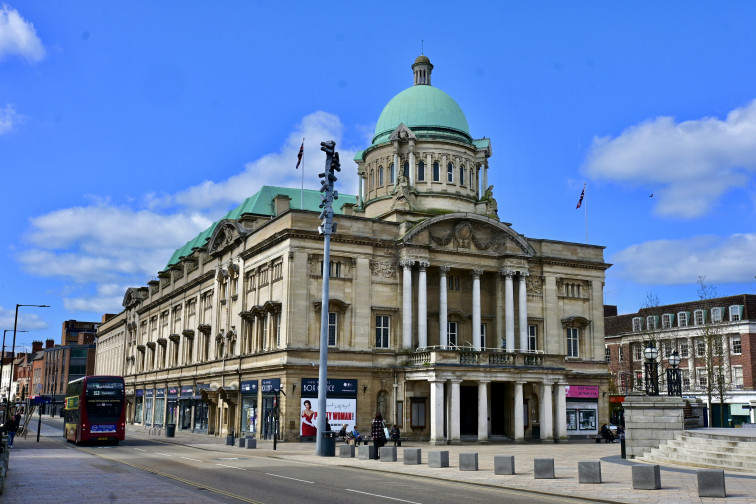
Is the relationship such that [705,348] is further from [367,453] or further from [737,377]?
[367,453]

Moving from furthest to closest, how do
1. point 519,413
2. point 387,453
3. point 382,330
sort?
point 382,330 < point 519,413 < point 387,453

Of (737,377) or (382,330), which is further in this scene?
(737,377)

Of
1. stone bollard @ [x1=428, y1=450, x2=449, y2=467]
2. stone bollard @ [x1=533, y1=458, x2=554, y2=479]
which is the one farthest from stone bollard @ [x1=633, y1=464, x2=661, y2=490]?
stone bollard @ [x1=428, y1=450, x2=449, y2=467]

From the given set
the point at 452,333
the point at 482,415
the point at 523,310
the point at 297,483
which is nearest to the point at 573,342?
the point at 523,310

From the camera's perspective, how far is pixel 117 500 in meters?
18.3

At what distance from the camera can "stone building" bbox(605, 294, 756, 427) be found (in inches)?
3004

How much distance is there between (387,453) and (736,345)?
5734cm

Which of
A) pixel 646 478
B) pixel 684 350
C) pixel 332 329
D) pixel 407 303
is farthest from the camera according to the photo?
pixel 684 350

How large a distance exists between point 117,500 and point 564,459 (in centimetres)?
2248

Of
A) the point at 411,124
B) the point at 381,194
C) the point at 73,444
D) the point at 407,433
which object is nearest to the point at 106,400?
the point at 73,444

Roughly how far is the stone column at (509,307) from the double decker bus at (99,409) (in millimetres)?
27598

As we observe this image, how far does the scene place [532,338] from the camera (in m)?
60.8

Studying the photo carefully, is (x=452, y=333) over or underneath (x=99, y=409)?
over

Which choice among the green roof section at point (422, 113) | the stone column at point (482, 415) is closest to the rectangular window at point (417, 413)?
the stone column at point (482, 415)
